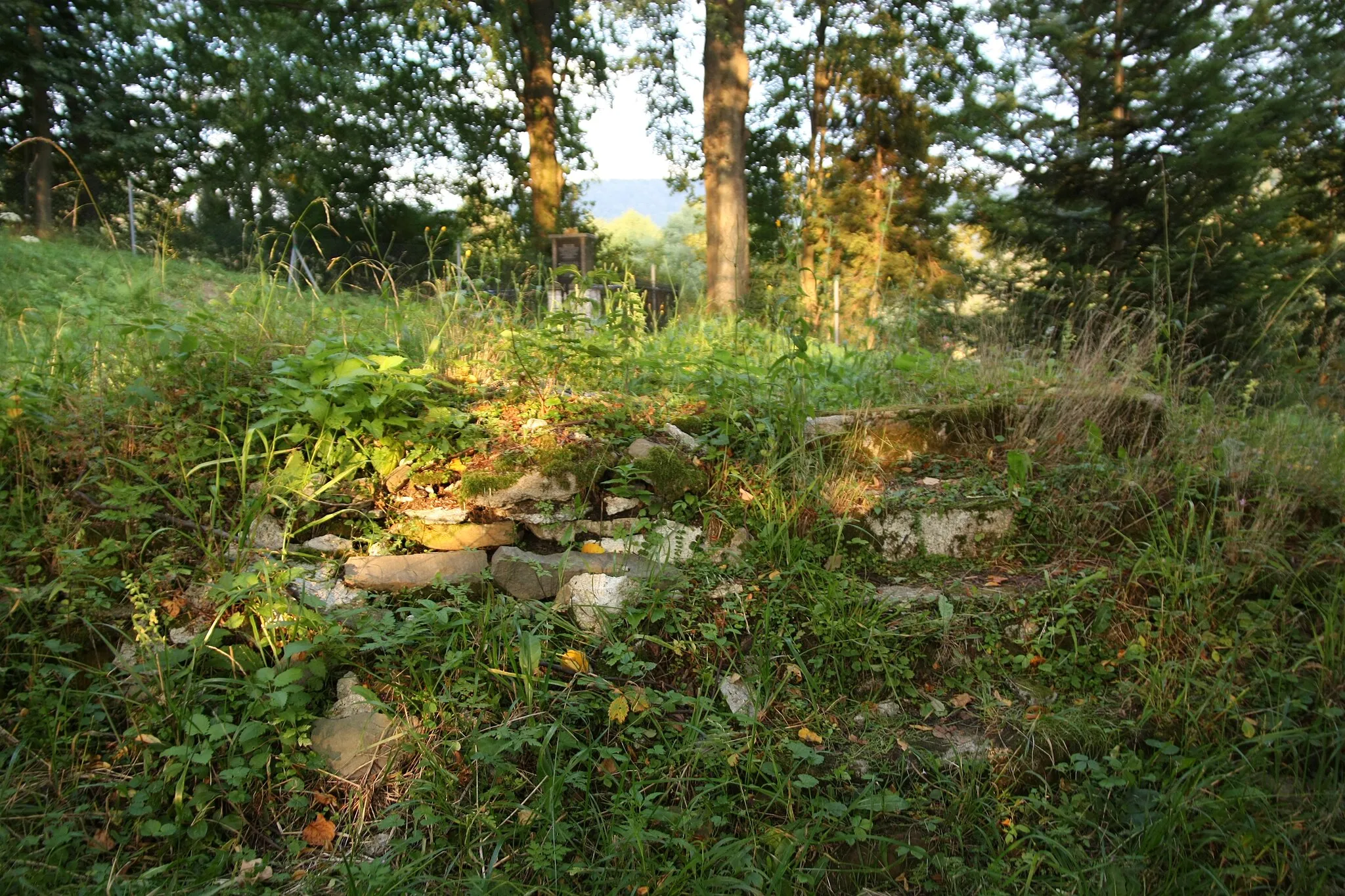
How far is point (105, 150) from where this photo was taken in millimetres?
18281

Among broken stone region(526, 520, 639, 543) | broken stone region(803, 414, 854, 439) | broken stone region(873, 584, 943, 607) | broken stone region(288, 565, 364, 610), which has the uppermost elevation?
broken stone region(803, 414, 854, 439)

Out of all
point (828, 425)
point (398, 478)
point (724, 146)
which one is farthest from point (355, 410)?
point (724, 146)

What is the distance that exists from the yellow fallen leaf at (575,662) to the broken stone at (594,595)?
166 millimetres

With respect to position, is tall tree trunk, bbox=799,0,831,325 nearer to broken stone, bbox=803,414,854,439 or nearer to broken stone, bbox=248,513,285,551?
broken stone, bbox=803,414,854,439

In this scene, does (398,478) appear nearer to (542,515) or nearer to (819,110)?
(542,515)

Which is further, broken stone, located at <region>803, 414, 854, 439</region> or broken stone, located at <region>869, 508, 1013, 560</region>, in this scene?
broken stone, located at <region>803, 414, 854, 439</region>

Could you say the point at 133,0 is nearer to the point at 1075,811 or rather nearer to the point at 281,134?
the point at 281,134

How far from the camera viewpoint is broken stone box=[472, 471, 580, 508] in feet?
10.9

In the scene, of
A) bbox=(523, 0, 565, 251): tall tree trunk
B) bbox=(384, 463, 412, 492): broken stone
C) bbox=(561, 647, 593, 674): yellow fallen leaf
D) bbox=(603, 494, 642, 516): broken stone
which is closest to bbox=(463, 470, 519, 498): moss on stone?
bbox=(384, 463, 412, 492): broken stone

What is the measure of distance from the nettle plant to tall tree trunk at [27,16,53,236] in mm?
16369

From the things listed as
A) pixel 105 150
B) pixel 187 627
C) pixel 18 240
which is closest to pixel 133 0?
pixel 105 150

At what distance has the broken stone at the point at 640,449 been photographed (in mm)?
3443

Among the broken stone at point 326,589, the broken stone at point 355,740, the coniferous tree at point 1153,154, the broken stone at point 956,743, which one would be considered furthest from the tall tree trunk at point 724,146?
the broken stone at point 355,740

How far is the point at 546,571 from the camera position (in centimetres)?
303
